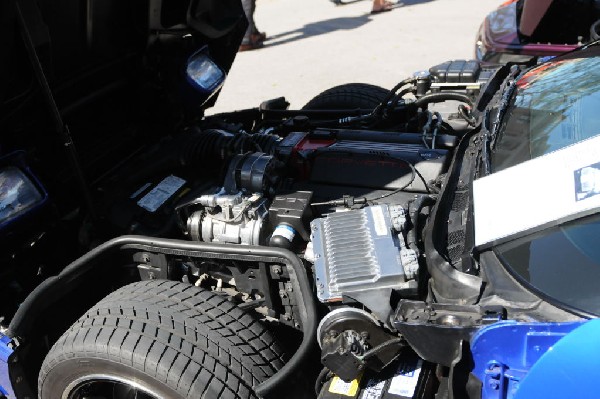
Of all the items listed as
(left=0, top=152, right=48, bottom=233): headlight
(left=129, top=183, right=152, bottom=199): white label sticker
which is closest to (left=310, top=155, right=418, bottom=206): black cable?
(left=129, top=183, right=152, bottom=199): white label sticker

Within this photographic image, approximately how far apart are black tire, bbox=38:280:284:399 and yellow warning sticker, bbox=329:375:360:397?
23 centimetres

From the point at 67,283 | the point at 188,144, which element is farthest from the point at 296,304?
the point at 188,144

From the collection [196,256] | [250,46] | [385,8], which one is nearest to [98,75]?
[196,256]

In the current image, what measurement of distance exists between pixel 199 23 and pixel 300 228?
4.85ft

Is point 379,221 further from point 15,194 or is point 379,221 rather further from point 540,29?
point 540,29

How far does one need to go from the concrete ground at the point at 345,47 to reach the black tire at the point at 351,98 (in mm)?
2300

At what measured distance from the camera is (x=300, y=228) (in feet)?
8.21

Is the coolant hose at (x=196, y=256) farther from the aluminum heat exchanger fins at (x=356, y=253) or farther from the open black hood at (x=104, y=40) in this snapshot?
the open black hood at (x=104, y=40)

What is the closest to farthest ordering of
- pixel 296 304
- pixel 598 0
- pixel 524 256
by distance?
pixel 524 256
pixel 296 304
pixel 598 0

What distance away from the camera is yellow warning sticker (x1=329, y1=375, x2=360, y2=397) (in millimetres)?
2016

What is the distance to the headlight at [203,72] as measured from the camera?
3352 mm

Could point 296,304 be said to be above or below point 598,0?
below

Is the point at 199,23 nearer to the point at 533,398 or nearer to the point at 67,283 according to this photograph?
the point at 67,283

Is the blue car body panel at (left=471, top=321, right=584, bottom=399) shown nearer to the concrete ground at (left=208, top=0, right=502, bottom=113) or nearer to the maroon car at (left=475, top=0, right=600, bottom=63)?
the maroon car at (left=475, top=0, right=600, bottom=63)
